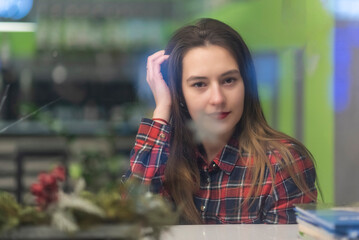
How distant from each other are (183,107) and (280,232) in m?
0.85

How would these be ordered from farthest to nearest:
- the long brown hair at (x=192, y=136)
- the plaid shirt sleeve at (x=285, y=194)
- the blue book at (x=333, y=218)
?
the long brown hair at (x=192, y=136) < the plaid shirt sleeve at (x=285, y=194) < the blue book at (x=333, y=218)

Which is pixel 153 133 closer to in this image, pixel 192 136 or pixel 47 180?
pixel 192 136

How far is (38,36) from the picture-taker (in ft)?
9.79

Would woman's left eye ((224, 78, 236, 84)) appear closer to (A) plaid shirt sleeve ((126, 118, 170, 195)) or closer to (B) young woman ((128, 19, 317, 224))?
(B) young woman ((128, 19, 317, 224))

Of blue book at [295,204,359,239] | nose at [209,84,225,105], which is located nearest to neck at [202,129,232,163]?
nose at [209,84,225,105]

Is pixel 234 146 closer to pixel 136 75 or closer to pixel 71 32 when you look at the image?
pixel 136 75

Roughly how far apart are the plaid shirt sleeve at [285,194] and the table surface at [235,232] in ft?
1.17

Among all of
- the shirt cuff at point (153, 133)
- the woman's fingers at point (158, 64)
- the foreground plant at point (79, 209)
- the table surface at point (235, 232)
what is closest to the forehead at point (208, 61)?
the woman's fingers at point (158, 64)

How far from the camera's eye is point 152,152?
2125 mm

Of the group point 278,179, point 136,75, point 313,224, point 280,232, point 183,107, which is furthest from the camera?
point 136,75

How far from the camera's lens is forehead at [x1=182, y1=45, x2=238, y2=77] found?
2193 millimetres

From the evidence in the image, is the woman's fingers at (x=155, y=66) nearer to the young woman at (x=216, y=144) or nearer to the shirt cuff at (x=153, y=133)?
the young woman at (x=216, y=144)

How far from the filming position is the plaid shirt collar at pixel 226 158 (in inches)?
82.9

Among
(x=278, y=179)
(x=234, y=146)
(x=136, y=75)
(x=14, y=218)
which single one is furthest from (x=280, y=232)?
(x=136, y=75)
